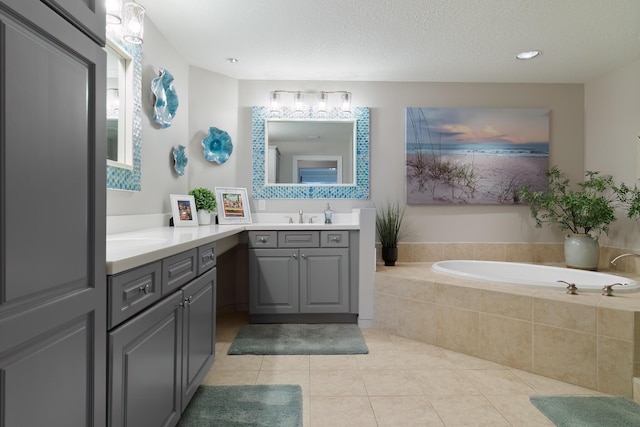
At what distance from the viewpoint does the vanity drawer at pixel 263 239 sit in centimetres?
312

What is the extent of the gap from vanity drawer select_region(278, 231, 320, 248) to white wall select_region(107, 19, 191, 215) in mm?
955

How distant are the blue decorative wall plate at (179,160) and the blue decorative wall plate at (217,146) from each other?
1.04 feet

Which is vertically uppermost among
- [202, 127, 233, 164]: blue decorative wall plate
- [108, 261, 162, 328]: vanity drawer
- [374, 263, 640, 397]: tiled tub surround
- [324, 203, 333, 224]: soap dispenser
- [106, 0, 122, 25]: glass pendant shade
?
[106, 0, 122, 25]: glass pendant shade

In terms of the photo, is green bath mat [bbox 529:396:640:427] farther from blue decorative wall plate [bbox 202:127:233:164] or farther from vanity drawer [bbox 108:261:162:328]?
blue decorative wall plate [bbox 202:127:233:164]

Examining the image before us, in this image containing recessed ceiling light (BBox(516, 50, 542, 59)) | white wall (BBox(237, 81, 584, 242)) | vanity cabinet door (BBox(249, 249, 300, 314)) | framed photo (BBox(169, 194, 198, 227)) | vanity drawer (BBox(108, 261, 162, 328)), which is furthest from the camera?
white wall (BBox(237, 81, 584, 242))

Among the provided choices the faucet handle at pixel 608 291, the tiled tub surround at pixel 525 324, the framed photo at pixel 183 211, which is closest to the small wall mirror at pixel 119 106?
the framed photo at pixel 183 211

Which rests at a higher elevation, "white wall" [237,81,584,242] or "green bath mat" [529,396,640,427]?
"white wall" [237,81,584,242]

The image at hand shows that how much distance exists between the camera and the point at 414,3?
2287 mm

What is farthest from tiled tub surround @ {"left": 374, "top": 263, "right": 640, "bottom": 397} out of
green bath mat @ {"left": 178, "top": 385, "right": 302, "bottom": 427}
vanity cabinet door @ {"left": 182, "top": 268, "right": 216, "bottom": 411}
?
vanity cabinet door @ {"left": 182, "top": 268, "right": 216, "bottom": 411}

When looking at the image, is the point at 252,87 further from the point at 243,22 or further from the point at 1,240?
the point at 1,240

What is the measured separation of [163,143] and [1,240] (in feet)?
7.63

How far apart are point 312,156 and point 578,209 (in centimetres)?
244

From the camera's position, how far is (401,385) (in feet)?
6.98

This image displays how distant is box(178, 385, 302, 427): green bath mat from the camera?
1.75 m
